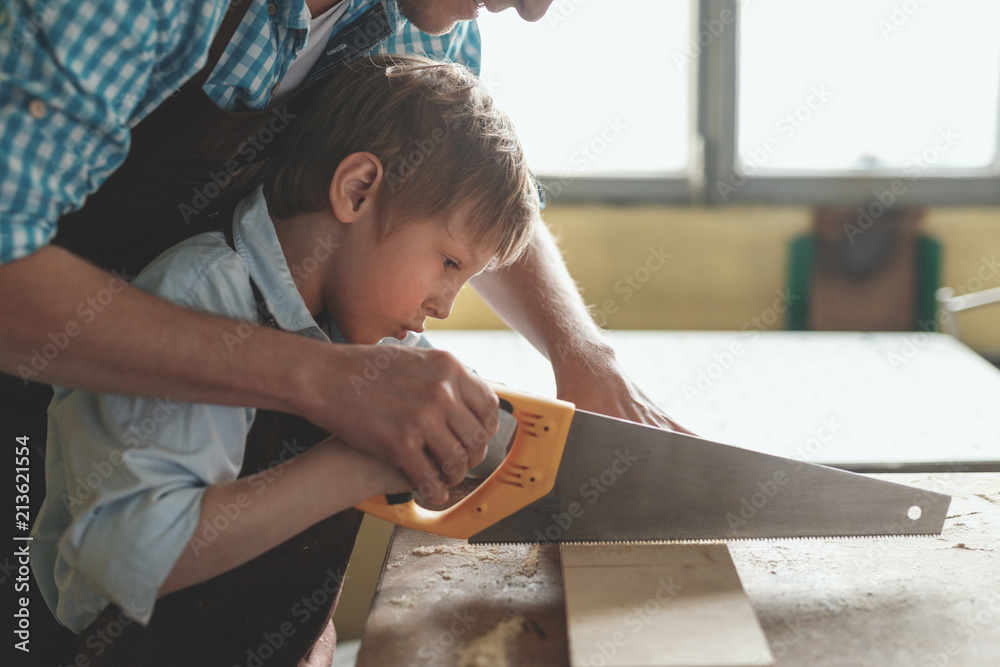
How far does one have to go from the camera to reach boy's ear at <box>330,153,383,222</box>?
1096mm

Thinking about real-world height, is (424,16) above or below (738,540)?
above

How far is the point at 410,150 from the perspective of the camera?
3.68ft

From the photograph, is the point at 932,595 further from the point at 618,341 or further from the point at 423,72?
the point at 618,341

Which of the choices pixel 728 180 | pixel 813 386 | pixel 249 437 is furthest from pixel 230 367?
pixel 728 180

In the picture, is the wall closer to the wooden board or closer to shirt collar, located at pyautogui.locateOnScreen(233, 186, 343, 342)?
the wooden board

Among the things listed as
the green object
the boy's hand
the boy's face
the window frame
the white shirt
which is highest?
the white shirt

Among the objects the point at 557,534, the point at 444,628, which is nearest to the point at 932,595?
the point at 557,534

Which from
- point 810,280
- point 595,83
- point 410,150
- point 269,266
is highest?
point 410,150

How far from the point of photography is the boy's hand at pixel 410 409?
91 centimetres

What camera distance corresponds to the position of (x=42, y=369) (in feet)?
2.72

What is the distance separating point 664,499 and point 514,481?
221 millimetres

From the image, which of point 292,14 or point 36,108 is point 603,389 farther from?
point 36,108

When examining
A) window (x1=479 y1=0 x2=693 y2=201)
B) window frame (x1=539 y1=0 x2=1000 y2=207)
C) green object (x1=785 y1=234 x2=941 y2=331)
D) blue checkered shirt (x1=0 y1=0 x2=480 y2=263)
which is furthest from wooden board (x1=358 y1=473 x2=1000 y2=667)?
window (x1=479 y1=0 x2=693 y2=201)

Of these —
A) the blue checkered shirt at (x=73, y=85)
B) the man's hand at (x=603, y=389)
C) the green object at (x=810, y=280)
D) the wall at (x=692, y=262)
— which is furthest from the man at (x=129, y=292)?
the green object at (x=810, y=280)
